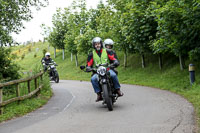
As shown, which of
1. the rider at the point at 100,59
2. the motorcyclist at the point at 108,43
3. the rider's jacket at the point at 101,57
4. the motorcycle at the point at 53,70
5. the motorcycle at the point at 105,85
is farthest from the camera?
the motorcycle at the point at 53,70

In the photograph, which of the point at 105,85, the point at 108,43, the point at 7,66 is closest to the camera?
the point at 105,85

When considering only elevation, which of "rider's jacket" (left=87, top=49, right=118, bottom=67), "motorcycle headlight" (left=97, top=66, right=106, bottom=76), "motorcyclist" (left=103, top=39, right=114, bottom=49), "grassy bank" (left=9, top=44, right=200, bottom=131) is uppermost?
"motorcyclist" (left=103, top=39, right=114, bottom=49)

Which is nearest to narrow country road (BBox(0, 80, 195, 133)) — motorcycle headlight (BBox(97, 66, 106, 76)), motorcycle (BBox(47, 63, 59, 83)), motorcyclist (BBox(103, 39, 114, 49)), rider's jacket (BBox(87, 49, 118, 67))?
motorcycle headlight (BBox(97, 66, 106, 76))

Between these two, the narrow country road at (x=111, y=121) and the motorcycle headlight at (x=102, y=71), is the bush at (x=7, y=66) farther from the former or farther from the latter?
the motorcycle headlight at (x=102, y=71)

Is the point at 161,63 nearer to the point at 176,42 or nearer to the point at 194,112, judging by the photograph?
Answer: the point at 176,42

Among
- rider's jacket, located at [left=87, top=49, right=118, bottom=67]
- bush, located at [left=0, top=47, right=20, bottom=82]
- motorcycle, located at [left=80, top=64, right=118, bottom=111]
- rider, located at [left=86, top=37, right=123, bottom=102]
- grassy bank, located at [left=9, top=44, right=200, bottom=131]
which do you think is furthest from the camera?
grassy bank, located at [left=9, top=44, right=200, bottom=131]

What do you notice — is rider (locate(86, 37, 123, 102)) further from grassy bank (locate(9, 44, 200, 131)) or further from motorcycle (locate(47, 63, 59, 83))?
motorcycle (locate(47, 63, 59, 83))

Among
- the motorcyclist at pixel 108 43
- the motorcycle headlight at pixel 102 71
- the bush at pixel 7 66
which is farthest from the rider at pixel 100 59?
the bush at pixel 7 66

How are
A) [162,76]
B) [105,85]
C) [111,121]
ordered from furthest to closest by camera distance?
1. [162,76]
2. [105,85]
3. [111,121]

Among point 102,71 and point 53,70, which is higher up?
point 102,71

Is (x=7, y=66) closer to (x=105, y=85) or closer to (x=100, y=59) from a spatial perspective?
(x=100, y=59)

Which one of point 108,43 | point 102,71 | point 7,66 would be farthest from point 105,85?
point 7,66

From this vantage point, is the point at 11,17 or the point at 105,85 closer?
the point at 105,85

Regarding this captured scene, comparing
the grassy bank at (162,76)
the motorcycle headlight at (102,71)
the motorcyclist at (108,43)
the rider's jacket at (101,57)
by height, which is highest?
the motorcyclist at (108,43)
